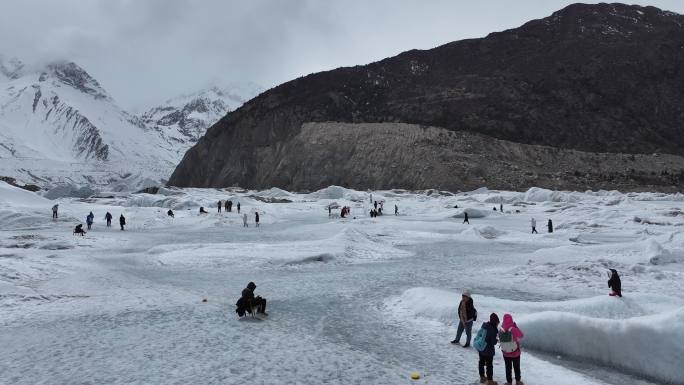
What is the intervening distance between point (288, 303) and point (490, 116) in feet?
347

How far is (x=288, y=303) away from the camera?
16938 millimetres

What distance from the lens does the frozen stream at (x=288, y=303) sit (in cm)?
1063

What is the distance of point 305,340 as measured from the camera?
12.7 meters

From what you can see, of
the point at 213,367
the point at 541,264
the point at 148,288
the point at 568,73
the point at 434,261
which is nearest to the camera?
the point at 213,367

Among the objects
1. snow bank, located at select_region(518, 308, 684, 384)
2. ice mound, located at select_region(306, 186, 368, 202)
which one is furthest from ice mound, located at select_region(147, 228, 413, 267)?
ice mound, located at select_region(306, 186, 368, 202)

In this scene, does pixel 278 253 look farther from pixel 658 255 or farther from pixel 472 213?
pixel 472 213

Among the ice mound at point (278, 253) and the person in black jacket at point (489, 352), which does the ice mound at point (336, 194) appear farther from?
the person in black jacket at point (489, 352)

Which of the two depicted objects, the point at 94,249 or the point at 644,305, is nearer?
the point at 644,305

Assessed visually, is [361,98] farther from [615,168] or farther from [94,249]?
[94,249]

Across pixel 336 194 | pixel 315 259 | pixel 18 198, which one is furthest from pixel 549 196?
pixel 18 198

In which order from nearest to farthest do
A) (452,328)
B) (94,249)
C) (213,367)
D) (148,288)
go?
(213,367)
(452,328)
(148,288)
(94,249)

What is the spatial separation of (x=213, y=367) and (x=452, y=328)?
21.0ft

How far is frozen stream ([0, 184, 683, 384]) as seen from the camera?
10.6 meters

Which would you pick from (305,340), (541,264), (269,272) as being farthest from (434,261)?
(305,340)
